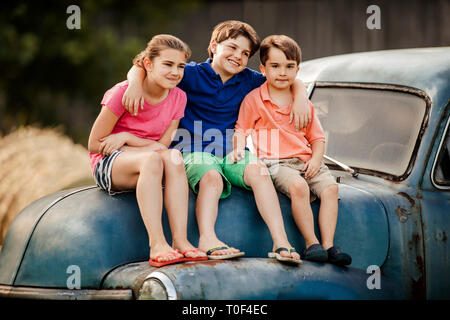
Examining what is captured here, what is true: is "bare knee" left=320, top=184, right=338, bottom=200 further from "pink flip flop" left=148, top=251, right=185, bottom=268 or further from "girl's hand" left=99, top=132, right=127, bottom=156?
"girl's hand" left=99, top=132, right=127, bottom=156

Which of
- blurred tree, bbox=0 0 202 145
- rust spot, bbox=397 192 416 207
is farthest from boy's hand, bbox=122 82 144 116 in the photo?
blurred tree, bbox=0 0 202 145

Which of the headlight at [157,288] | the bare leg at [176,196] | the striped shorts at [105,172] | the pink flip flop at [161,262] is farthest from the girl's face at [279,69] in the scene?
the headlight at [157,288]

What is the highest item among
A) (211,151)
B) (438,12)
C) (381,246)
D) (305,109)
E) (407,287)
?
(438,12)

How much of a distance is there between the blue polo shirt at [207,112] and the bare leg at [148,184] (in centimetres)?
44

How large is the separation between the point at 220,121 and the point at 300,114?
421 millimetres

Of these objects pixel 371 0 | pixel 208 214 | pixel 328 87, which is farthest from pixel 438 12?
pixel 208 214

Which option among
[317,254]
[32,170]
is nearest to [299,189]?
[317,254]

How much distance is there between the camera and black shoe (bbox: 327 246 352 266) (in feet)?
9.71

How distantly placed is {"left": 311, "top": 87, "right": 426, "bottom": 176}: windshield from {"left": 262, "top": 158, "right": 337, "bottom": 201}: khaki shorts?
395mm

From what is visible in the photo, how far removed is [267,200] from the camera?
9.92 ft

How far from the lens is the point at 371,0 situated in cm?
960

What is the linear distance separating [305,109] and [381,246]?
789 mm

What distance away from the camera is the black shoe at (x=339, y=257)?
296cm
